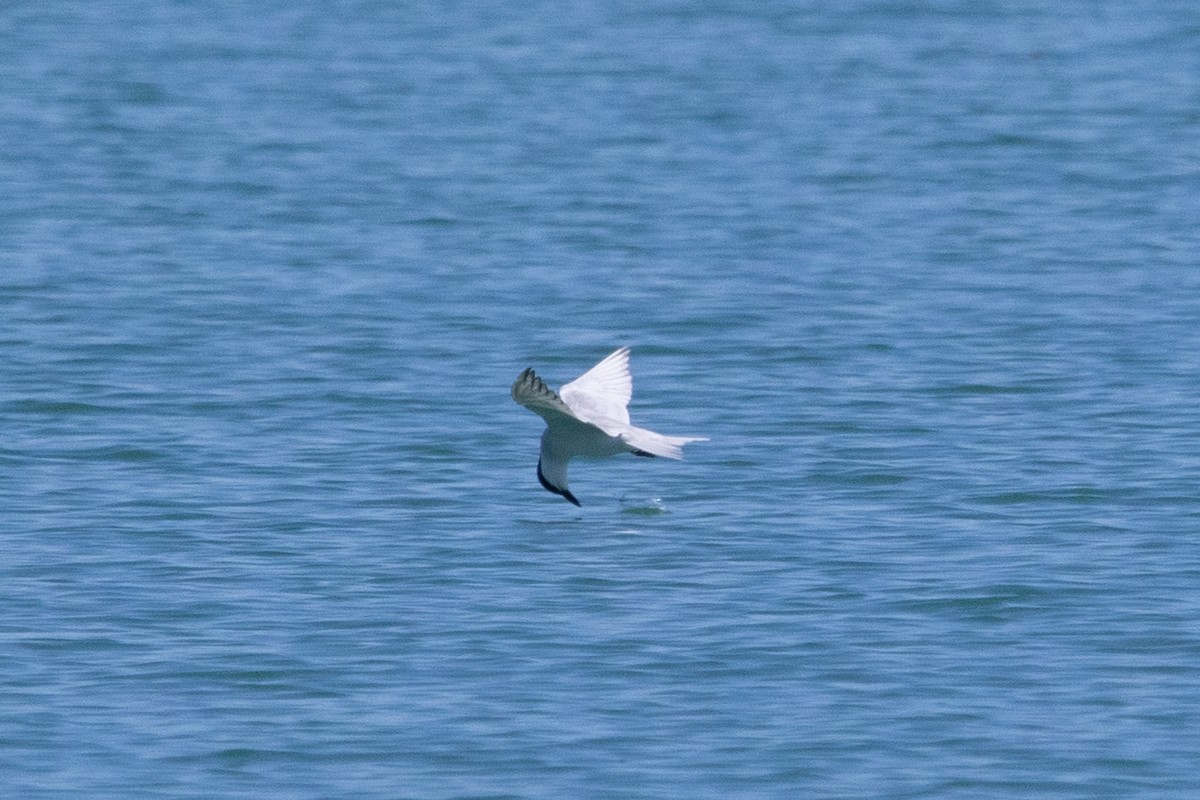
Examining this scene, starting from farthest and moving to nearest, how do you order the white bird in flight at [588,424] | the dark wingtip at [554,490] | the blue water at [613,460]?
the dark wingtip at [554,490] < the white bird in flight at [588,424] < the blue water at [613,460]

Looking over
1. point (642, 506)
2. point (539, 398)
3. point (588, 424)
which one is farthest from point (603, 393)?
point (539, 398)

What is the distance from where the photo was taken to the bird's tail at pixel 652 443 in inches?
431

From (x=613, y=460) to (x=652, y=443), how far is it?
2658 mm

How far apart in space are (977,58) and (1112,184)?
914cm

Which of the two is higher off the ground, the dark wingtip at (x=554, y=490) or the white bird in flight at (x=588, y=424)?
the white bird in flight at (x=588, y=424)

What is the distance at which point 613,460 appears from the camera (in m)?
13.6

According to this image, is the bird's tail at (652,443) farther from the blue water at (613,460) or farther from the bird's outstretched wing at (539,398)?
the blue water at (613,460)

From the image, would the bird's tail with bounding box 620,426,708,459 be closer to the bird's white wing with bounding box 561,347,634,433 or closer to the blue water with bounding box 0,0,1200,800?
the bird's white wing with bounding box 561,347,634,433

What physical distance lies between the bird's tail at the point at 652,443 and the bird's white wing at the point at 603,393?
0.19 m

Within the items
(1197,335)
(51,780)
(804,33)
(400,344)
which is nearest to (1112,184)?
(1197,335)

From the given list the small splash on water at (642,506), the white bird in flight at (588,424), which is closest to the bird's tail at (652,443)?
the white bird in flight at (588,424)

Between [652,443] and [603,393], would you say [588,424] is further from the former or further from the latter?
[603,393]

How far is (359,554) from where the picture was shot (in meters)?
10.9

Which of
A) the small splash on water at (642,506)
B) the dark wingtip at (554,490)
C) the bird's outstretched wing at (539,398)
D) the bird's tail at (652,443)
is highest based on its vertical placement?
the bird's outstretched wing at (539,398)
